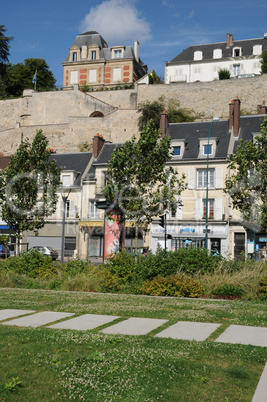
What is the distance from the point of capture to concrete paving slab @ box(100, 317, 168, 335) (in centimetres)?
554

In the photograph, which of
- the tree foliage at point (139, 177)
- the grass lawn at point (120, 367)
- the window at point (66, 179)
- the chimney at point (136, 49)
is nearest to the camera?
the grass lawn at point (120, 367)

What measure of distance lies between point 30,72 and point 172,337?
69.3 m

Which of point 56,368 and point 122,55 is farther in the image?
point 122,55

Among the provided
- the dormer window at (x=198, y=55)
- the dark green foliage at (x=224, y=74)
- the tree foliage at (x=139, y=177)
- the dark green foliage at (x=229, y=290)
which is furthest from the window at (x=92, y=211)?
the dormer window at (x=198, y=55)

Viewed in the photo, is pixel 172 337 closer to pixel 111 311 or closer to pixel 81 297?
pixel 111 311

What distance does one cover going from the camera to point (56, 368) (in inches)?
159

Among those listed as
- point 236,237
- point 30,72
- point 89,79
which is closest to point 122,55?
point 89,79

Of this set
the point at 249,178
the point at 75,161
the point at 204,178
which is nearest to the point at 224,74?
the point at 75,161

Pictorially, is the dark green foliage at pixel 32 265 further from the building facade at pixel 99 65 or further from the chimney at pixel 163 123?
the building facade at pixel 99 65

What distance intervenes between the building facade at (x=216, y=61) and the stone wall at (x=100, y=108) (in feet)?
23.6

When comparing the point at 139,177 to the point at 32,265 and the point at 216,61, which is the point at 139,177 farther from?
the point at 216,61

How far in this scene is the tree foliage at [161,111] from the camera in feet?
161

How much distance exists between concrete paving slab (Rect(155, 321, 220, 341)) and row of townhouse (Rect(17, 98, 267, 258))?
2352cm

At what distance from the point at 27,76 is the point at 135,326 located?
2703 inches
